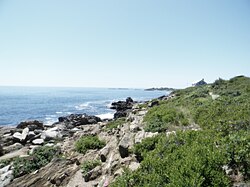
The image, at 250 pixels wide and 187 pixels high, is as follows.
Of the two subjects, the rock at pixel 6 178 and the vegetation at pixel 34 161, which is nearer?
the rock at pixel 6 178

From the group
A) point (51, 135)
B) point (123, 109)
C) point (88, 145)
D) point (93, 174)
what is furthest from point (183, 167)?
point (123, 109)

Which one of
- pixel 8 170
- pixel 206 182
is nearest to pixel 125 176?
pixel 206 182

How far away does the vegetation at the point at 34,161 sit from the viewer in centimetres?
1559

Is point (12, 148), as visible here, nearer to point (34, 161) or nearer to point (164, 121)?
point (34, 161)

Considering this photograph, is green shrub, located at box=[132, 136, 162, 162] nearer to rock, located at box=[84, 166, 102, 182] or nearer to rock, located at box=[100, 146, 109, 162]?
rock, located at box=[84, 166, 102, 182]

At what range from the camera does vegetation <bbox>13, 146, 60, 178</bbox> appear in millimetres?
15587

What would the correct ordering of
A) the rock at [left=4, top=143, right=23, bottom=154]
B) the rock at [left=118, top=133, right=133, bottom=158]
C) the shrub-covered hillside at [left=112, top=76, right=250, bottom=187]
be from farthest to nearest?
the rock at [left=4, top=143, right=23, bottom=154] → the rock at [left=118, top=133, right=133, bottom=158] → the shrub-covered hillside at [left=112, top=76, right=250, bottom=187]

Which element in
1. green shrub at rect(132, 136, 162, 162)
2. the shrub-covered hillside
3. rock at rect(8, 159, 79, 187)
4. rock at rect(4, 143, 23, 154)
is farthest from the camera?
rock at rect(4, 143, 23, 154)

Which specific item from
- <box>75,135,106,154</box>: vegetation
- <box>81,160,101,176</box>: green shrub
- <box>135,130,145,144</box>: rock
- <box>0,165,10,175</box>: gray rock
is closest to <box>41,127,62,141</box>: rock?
<box>0,165,10,175</box>: gray rock

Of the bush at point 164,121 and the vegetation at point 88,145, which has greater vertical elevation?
the bush at point 164,121

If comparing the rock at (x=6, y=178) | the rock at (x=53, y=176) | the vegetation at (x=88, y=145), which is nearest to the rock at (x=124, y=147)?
the rock at (x=53, y=176)

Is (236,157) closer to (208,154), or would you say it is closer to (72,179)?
(208,154)

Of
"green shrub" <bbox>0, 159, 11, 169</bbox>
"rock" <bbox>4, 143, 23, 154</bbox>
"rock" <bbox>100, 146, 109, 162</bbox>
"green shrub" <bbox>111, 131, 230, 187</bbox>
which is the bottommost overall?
"rock" <bbox>4, 143, 23, 154</bbox>

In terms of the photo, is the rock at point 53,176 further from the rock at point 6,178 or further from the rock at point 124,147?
the rock at point 124,147
